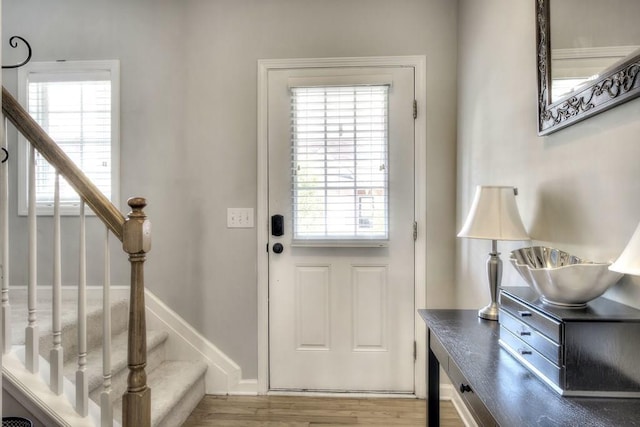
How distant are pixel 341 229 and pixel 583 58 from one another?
1.43 metres

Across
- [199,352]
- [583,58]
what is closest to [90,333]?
[199,352]

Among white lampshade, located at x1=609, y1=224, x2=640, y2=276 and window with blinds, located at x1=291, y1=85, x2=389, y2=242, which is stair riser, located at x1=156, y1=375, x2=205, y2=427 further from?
white lampshade, located at x1=609, y1=224, x2=640, y2=276

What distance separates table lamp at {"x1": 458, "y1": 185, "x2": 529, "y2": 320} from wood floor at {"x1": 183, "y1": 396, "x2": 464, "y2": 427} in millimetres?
998

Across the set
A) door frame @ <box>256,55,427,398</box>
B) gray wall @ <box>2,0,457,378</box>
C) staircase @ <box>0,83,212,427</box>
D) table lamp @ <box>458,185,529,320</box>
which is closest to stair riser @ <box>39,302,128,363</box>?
staircase @ <box>0,83,212,427</box>

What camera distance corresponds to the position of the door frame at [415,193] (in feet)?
7.19

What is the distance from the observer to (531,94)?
1.39 meters

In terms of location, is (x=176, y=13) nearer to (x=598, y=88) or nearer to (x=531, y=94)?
(x=531, y=94)

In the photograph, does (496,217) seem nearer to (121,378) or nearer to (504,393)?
(504,393)

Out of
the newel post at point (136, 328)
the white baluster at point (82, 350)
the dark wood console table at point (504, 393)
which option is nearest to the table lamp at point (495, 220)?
the dark wood console table at point (504, 393)

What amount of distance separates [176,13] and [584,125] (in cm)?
232

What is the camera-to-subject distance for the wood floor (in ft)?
6.42

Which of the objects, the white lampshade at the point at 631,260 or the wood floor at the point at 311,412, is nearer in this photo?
the white lampshade at the point at 631,260

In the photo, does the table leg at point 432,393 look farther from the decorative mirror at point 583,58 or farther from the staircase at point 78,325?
the staircase at point 78,325

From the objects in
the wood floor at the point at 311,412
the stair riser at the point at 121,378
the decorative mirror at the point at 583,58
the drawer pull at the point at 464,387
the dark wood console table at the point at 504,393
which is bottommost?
the wood floor at the point at 311,412
